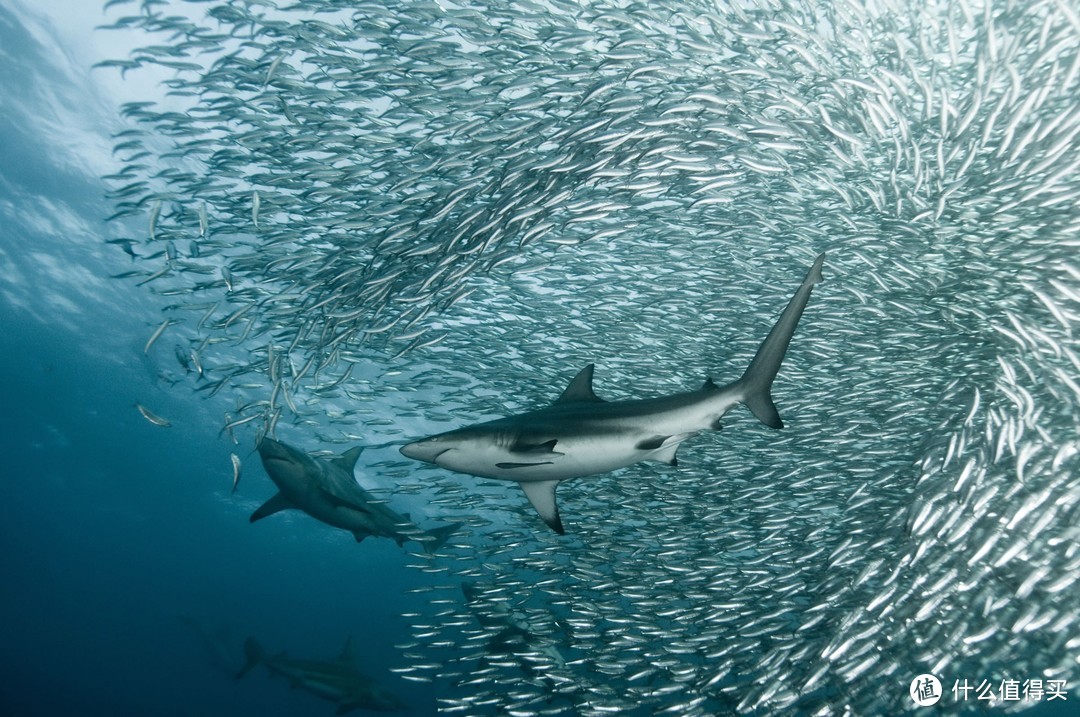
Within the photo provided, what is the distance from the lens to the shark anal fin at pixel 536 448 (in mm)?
3703

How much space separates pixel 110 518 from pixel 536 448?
59.0 metres

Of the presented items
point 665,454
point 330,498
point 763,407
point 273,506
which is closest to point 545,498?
point 665,454

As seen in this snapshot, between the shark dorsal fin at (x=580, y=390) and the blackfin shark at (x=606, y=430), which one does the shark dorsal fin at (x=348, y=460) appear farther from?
the blackfin shark at (x=606, y=430)

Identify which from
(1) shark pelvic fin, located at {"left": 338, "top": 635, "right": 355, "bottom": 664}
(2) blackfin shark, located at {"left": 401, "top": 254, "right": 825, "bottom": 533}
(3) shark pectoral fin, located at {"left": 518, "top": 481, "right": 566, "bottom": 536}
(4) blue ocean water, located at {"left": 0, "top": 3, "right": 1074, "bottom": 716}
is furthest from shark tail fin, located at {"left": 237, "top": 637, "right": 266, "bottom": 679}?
(2) blackfin shark, located at {"left": 401, "top": 254, "right": 825, "bottom": 533}

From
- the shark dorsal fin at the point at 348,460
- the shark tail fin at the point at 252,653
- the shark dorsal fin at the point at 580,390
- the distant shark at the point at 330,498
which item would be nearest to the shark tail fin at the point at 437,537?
the distant shark at the point at 330,498

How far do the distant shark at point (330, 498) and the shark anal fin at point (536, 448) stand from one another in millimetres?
5939

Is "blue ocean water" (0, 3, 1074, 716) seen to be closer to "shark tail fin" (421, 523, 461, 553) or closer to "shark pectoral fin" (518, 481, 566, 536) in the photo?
"shark tail fin" (421, 523, 461, 553)

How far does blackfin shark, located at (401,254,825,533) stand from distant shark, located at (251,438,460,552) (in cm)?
576

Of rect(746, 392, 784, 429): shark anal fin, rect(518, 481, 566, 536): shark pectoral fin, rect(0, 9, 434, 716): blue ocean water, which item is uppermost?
rect(746, 392, 784, 429): shark anal fin

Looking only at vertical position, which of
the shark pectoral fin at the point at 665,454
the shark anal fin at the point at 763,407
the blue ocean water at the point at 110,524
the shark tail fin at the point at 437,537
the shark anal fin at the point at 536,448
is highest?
the shark anal fin at the point at 763,407

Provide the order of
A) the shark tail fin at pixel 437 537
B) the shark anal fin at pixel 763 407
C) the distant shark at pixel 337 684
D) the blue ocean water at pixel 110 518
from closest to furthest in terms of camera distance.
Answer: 1. the shark anal fin at pixel 763 407
2. the shark tail fin at pixel 437 537
3. the distant shark at pixel 337 684
4. the blue ocean water at pixel 110 518

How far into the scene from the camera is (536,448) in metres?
3.76

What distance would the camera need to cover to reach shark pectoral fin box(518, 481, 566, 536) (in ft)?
14.5

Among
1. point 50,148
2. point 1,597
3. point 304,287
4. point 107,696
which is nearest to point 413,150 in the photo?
point 304,287
